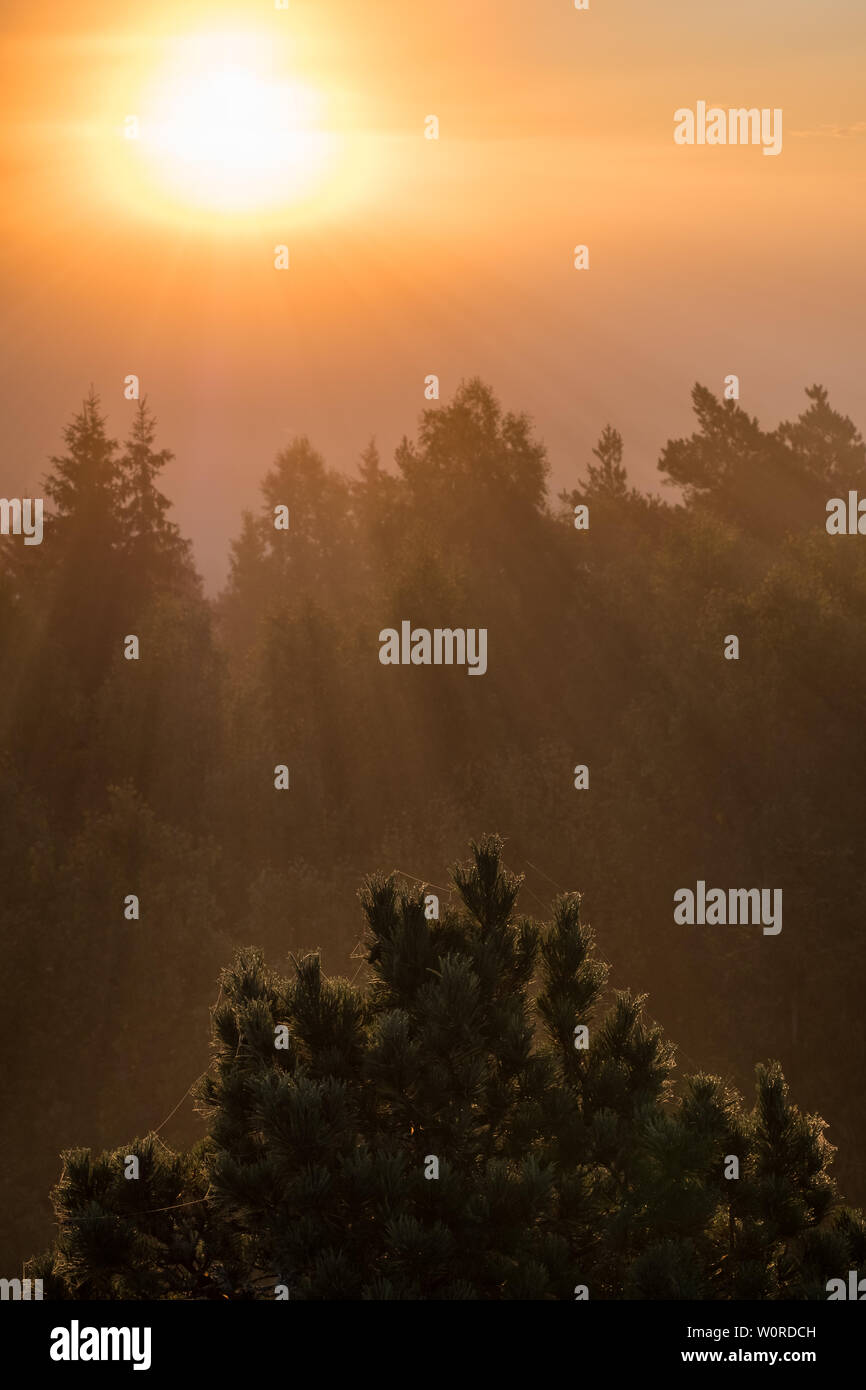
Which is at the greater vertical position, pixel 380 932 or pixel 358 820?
pixel 358 820

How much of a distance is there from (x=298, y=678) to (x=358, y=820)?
7.16m

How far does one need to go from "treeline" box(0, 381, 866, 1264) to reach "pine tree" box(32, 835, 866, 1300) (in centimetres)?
2818

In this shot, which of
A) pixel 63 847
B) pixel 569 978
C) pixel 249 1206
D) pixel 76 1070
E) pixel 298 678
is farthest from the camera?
pixel 298 678

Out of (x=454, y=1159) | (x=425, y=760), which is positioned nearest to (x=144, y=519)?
(x=425, y=760)

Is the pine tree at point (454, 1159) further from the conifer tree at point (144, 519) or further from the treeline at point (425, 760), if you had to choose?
the conifer tree at point (144, 519)

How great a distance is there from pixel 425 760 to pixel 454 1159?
128ft

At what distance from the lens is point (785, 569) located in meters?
51.9

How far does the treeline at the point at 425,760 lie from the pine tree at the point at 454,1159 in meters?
28.2

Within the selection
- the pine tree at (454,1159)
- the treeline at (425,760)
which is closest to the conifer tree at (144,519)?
the treeline at (425,760)

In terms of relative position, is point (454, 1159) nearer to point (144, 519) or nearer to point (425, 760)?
point (425, 760)

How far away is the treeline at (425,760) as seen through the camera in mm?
45594

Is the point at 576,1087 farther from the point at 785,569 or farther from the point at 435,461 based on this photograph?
the point at 435,461
